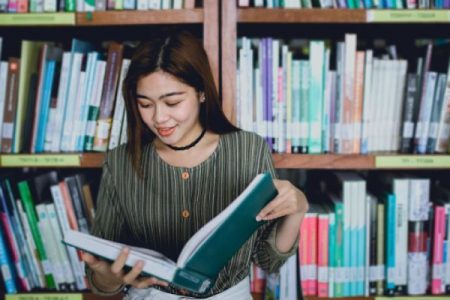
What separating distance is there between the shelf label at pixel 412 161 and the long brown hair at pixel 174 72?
400 mm

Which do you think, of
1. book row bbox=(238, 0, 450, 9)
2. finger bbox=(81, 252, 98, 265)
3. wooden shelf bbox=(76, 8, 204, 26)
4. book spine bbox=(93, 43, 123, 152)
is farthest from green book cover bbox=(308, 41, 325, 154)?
finger bbox=(81, 252, 98, 265)

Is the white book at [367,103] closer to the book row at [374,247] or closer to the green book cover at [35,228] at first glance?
the book row at [374,247]

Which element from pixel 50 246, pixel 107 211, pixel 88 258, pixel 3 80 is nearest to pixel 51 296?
pixel 50 246

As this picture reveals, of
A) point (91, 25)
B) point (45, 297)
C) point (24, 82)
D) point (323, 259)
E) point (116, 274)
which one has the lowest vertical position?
point (45, 297)

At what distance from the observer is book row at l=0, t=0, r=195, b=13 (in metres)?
1.12

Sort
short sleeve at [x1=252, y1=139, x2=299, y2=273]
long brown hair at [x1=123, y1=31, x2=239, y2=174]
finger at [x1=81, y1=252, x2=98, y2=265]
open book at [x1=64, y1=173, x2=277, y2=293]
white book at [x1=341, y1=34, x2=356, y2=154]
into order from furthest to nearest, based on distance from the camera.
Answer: white book at [x1=341, y1=34, x2=356, y2=154], short sleeve at [x1=252, y1=139, x2=299, y2=273], long brown hair at [x1=123, y1=31, x2=239, y2=174], finger at [x1=81, y1=252, x2=98, y2=265], open book at [x1=64, y1=173, x2=277, y2=293]

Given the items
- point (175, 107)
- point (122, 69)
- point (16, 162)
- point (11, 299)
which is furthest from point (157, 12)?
point (11, 299)

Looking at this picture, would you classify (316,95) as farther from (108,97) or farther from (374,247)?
(108,97)

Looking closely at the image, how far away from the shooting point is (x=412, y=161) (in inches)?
44.0

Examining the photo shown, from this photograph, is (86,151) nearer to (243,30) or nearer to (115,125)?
(115,125)

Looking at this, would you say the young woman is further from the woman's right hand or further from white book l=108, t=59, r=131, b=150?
white book l=108, t=59, r=131, b=150

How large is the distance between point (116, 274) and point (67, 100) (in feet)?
1.95

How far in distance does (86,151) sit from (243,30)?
0.57 meters

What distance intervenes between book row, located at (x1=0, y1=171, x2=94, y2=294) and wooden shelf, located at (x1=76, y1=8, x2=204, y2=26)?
0.45 metres
